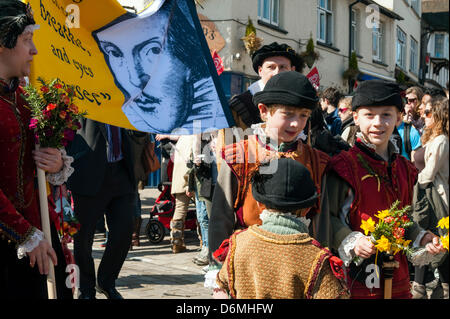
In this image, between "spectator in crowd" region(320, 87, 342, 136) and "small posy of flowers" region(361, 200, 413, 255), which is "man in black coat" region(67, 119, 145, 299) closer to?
"small posy of flowers" region(361, 200, 413, 255)

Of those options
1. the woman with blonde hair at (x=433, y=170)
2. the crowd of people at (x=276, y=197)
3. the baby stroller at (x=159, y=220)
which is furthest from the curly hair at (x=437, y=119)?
the baby stroller at (x=159, y=220)

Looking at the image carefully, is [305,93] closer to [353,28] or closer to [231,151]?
[231,151]

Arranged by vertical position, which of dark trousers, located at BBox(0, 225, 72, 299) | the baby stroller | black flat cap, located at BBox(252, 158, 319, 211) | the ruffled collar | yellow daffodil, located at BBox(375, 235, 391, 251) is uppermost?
black flat cap, located at BBox(252, 158, 319, 211)

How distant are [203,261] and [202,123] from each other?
3162 millimetres

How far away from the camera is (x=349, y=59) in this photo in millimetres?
5223

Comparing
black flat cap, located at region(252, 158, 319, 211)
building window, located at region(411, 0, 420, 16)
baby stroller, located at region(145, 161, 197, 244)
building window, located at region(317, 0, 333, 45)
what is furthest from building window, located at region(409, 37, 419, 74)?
baby stroller, located at region(145, 161, 197, 244)

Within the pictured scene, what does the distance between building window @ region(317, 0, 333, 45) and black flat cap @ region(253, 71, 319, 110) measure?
65.8 inches

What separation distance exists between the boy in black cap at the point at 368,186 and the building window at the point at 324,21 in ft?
4.84

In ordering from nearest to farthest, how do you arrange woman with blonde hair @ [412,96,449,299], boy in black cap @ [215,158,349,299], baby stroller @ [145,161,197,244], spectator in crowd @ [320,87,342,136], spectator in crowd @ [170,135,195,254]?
boy in black cap @ [215,158,349,299] < woman with blonde hair @ [412,96,449,299] < spectator in crowd @ [320,87,342,136] < spectator in crowd @ [170,135,195,254] < baby stroller @ [145,161,197,244]

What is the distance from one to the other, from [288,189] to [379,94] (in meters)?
1.02

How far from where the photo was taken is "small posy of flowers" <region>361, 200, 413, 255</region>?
2840 mm

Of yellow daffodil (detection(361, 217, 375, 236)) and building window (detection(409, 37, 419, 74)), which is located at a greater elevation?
building window (detection(409, 37, 419, 74))

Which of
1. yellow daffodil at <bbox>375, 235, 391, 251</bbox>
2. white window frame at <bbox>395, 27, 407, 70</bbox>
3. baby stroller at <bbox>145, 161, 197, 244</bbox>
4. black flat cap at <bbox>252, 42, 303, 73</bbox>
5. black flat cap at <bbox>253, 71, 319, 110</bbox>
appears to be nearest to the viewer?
yellow daffodil at <bbox>375, 235, 391, 251</bbox>

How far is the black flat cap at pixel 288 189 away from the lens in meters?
2.48
